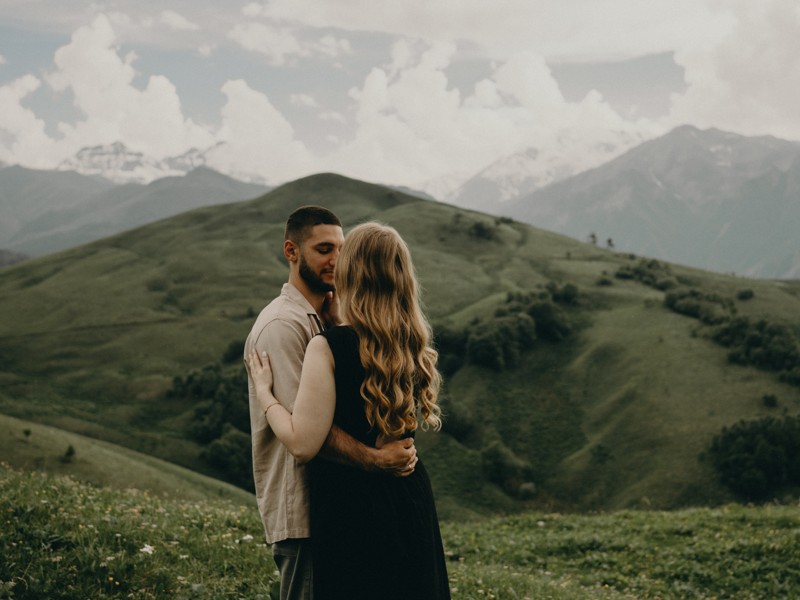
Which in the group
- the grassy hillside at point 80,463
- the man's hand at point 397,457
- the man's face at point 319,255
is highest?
the man's face at point 319,255

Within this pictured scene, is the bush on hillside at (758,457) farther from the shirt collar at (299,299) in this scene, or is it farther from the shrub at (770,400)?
the shirt collar at (299,299)

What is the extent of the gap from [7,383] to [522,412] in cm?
8206

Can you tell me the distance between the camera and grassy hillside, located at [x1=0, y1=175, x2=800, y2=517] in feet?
272

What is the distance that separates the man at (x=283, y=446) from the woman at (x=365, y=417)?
12cm

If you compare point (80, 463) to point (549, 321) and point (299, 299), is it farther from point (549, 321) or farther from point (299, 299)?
point (549, 321)

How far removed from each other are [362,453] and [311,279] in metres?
1.70

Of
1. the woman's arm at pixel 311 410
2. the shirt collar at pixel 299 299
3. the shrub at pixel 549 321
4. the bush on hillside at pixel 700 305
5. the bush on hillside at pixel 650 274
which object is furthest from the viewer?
the bush on hillside at pixel 650 274

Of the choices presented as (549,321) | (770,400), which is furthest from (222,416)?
(770,400)

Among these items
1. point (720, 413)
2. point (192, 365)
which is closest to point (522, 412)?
point (720, 413)

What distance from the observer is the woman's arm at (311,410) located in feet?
17.3

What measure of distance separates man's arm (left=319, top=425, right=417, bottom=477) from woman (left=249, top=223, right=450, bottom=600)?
7cm

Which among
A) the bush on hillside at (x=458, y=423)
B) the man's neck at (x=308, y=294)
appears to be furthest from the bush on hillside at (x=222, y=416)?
the man's neck at (x=308, y=294)

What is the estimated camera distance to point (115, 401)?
106188mm

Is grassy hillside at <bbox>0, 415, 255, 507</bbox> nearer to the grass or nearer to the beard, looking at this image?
the grass
